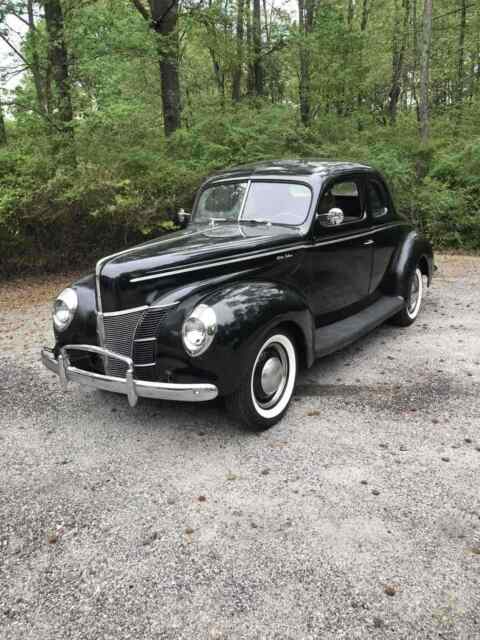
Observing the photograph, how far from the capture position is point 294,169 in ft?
15.4

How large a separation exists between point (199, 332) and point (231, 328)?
0.22m

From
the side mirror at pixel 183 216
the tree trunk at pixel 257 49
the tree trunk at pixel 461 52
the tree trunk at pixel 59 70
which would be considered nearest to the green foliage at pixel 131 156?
the tree trunk at pixel 59 70

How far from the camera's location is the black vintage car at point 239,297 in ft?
10.8

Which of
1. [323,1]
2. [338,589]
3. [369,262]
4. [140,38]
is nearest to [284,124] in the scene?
[140,38]

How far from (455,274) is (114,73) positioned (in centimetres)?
743

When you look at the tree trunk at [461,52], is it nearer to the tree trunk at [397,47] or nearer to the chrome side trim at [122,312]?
the tree trunk at [397,47]

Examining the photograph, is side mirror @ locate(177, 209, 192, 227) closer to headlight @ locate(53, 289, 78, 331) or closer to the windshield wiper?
the windshield wiper

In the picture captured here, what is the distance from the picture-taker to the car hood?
11.4 feet

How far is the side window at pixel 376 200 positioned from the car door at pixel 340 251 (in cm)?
15

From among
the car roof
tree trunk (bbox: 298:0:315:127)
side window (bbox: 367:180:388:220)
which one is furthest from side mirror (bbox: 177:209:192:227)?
tree trunk (bbox: 298:0:315:127)

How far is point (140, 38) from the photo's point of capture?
32.5 feet

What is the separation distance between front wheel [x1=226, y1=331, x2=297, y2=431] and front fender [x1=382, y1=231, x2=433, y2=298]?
2138mm

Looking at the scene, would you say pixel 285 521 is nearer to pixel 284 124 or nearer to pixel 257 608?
pixel 257 608

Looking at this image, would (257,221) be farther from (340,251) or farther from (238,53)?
(238,53)
